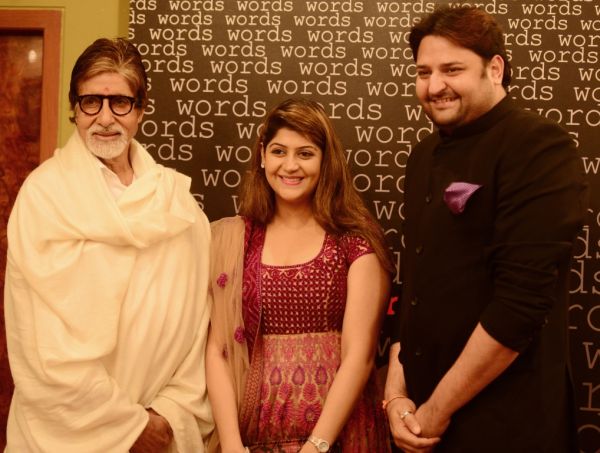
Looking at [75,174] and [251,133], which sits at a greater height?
[251,133]

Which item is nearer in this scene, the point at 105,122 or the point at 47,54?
the point at 105,122

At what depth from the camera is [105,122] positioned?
1839 mm

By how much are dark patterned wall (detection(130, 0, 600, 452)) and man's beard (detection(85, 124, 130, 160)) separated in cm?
64

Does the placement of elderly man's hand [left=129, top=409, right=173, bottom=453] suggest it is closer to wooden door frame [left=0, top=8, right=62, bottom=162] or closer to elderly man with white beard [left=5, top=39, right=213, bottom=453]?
elderly man with white beard [left=5, top=39, right=213, bottom=453]

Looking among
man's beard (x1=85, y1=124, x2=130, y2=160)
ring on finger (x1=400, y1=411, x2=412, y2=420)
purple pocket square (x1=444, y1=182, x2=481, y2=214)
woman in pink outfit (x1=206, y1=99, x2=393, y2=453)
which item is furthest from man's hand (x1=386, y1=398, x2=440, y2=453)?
man's beard (x1=85, y1=124, x2=130, y2=160)

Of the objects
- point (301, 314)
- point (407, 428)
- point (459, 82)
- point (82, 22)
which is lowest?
point (407, 428)

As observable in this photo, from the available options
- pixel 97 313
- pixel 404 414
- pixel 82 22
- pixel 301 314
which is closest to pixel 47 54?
pixel 82 22

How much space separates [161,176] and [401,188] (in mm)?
975

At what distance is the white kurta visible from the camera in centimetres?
173

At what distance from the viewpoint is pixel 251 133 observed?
2.49m

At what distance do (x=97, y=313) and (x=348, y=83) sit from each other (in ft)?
4.24

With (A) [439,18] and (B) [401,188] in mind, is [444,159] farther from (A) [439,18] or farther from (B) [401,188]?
(B) [401,188]

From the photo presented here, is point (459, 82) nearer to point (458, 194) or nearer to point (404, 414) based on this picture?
point (458, 194)

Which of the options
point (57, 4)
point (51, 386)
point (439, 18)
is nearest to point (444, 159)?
point (439, 18)
